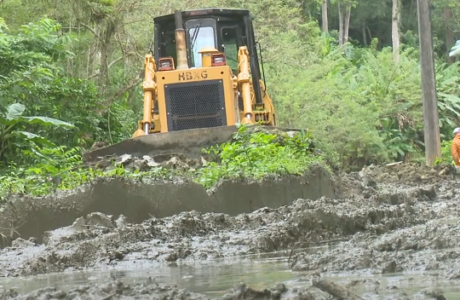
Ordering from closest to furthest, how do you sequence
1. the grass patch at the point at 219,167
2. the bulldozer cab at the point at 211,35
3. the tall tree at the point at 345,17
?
the grass patch at the point at 219,167, the bulldozer cab at the point at 211,35, the tall tree at the point at 345,17

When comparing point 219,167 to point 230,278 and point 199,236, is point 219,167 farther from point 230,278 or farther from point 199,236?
point 230,278

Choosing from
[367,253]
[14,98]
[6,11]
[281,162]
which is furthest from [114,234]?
[6,11]

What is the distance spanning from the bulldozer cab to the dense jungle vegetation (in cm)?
234

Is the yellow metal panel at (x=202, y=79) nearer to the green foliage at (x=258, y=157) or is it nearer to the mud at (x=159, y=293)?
the green foliage at (x=258, y=157)

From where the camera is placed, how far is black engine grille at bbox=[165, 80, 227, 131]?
54.4 ft

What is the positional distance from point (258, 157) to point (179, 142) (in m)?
1.70

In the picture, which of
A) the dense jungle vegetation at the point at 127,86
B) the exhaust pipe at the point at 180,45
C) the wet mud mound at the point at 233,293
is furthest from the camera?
the dense jungle vegetation at the point at 127,86

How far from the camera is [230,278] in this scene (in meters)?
6.66

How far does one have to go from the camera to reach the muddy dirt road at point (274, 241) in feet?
22.0

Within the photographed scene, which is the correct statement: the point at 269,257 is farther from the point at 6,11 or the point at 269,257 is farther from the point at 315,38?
the point at 315,38

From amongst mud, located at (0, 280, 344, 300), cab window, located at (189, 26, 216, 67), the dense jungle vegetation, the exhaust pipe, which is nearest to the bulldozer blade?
the dense jungle vegetation

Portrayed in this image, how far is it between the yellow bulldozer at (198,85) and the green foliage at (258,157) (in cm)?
65

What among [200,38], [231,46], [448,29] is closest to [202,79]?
[200,38]

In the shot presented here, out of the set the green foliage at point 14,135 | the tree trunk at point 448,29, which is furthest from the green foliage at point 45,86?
the tree trunk at point 448,29
